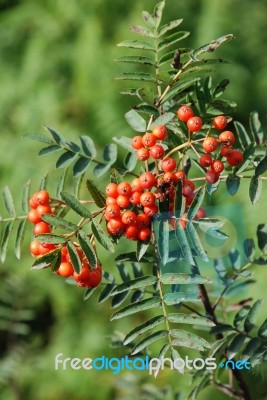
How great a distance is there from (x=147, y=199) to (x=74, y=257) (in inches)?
4.3

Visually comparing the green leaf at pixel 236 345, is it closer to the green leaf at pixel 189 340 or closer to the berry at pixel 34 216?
the green leaf at pixel 189 340

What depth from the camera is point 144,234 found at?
2.63 feet

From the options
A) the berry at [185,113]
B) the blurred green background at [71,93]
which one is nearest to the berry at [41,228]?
the berry at [185,113]

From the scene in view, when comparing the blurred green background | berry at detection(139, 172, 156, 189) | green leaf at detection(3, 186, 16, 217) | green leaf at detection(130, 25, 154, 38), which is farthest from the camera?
the blurred green background

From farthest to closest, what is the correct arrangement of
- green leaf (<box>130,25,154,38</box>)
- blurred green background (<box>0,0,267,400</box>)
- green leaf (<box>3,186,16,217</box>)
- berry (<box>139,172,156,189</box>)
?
blurred green background (<box>0,0,267,400</box>) < green leaf (<box>3,186,16,217</box>) < green leaf (<box>130,25,154,38</box>) < berry (<box>139,172,156,189</box>)

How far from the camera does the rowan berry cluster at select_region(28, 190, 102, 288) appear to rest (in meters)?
0.80

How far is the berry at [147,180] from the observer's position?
77 centimetres

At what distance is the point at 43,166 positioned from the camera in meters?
2.44

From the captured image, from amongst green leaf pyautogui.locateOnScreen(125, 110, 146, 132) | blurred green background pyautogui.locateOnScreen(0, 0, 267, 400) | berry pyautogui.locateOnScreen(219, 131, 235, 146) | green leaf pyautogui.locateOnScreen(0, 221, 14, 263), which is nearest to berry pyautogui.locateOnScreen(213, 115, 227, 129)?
berry pyautogui.locateOnScreen(219, 131, 235, 146)

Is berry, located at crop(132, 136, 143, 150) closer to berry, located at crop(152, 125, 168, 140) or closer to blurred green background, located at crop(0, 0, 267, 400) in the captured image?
berry, located at crop(152, 125, 168, 140)

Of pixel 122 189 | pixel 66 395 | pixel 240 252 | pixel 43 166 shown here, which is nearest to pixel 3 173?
pixel 43 166

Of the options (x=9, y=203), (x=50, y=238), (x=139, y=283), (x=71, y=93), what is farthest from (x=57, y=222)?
(x=71, y=93)

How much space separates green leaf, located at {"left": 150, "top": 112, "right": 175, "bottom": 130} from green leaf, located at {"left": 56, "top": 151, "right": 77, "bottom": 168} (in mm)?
172

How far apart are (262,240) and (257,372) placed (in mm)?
200
